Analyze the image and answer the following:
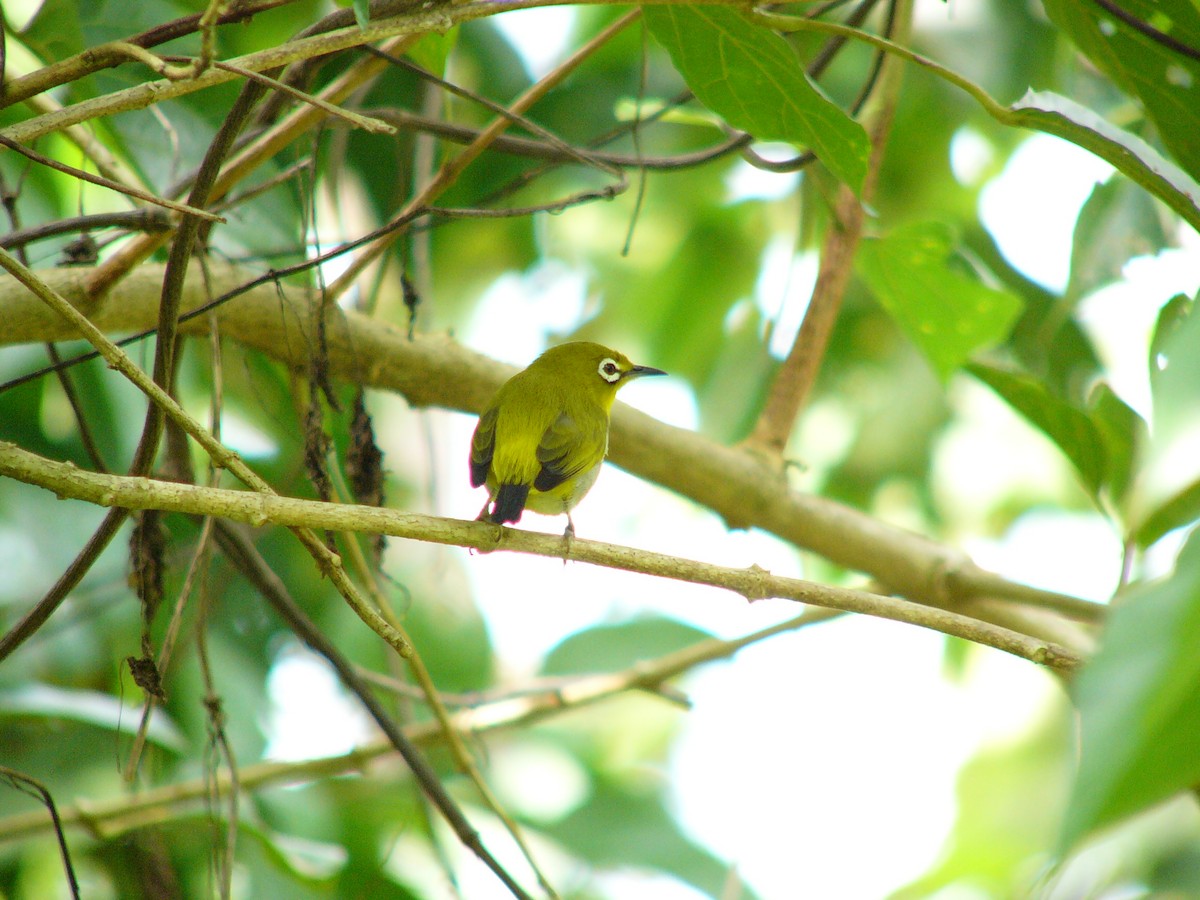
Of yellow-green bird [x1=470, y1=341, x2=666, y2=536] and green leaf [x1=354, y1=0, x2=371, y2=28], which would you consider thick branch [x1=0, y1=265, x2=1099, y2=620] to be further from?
green leaf [x1=354, y1=0, x2=371, y2=28]

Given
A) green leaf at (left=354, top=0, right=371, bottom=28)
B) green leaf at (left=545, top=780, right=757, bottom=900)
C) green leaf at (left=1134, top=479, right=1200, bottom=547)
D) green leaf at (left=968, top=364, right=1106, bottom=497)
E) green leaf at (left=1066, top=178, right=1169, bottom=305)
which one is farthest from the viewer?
green leaf at (left=545, top=780, right=757, bottom=900)

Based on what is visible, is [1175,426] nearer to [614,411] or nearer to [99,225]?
[99,225]

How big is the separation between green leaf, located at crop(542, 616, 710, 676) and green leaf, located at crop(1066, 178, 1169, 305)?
211 centimetres

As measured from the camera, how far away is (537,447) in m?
3.39

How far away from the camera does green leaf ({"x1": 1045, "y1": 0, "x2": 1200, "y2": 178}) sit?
2306 millimetres

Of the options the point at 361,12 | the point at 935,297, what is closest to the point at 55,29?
the point at 361,12

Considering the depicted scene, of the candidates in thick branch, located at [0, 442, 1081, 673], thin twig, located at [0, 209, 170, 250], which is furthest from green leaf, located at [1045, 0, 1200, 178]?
thin twig, located at [0, 209, 170, 250]

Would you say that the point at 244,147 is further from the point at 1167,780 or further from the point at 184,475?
the point at 1167,780

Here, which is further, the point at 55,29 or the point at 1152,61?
the point at 55,29

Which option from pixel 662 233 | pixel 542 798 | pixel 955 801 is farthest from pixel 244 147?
pixel 955 801

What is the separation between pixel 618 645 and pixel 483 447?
1794mm

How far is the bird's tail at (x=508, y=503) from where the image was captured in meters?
2.90

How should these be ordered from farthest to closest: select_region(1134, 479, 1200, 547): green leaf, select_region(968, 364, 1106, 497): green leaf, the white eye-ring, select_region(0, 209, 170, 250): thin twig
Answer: the white eye-ring
select_region(968, 364, 1106, 497): green leaf
select_region(1134, 479, 1200, 547): green leaf
select_region(0, 209, 170, 250): thin twig

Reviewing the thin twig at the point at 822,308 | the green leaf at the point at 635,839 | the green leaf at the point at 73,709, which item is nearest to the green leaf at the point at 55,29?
the green leaf at the point at 73,709
